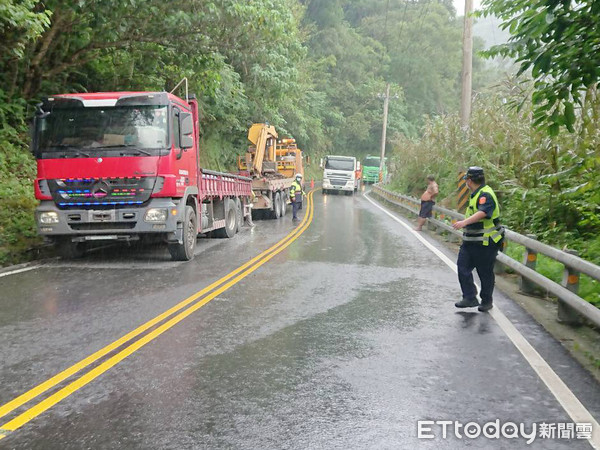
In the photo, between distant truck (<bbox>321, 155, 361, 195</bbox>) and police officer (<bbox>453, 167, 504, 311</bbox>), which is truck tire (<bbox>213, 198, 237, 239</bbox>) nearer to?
police officer (<bbox>453, 167, 504, 311</bbox>)

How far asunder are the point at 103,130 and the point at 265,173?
497 inches

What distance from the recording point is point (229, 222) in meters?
15.1

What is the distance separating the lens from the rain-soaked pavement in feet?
12.2

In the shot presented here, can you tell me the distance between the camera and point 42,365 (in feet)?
16.1

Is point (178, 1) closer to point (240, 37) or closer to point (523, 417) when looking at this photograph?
point (240, 37)

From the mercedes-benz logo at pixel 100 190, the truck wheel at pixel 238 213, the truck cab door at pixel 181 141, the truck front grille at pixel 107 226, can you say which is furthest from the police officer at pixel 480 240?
the truck wheel at pixel 238 213

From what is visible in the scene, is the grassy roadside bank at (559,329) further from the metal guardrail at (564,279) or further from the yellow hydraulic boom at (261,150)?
the yellow hydraulic boom at (261,150)

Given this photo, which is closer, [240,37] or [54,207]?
[54,207]

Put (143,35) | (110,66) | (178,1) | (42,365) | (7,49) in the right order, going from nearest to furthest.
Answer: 1. (42,365)
2. (7,49)
3. (178,1)
4. (143,35)
5. (110,66)

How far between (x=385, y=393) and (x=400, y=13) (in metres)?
87.1

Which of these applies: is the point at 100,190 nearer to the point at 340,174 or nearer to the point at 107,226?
the point at 107,226

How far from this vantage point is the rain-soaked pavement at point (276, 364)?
146 inches

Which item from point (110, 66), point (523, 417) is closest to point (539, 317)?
point (523, 417)

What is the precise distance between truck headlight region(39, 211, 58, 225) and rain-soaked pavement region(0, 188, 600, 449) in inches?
41.4
